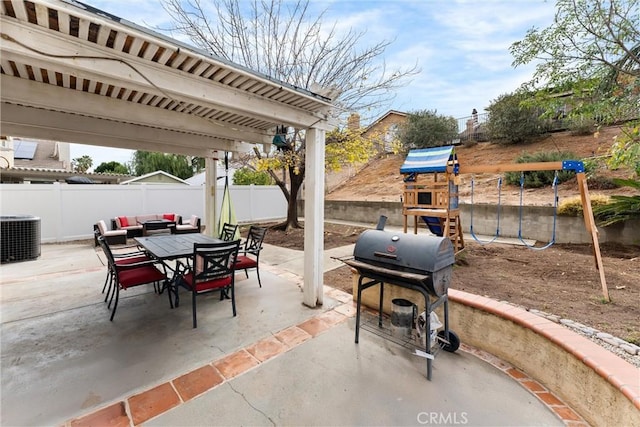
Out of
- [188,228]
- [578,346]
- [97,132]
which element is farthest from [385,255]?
[188,228]

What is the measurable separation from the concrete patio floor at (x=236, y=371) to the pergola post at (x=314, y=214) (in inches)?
Answer: 10.8

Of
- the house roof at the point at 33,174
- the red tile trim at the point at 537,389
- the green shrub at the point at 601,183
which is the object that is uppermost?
the house roof at the point at 33,174

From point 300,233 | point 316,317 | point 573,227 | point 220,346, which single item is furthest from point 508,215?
point 220,346

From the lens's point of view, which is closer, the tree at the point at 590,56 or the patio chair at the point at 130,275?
the patio chair at the point at 130,275

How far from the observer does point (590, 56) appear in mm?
5215

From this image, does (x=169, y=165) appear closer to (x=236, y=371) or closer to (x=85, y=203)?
(x=85, y=203)

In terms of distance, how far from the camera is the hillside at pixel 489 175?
861 centimetres

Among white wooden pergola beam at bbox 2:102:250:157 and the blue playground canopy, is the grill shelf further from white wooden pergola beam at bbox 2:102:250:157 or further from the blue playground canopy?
white wooden pergola beam at bbox 2:102:250:157

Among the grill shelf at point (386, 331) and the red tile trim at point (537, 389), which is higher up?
the grill shelf at point (386, 331)

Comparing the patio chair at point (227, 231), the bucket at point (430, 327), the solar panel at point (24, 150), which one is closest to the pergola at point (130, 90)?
the bucket at point (430, 327)

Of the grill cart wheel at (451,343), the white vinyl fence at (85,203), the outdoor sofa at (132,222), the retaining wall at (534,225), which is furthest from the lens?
the outdoor sofa at (132,222)

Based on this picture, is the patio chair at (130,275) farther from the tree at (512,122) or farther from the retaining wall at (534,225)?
the tree at (512,122)

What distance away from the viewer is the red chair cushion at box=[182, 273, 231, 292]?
10.1ft

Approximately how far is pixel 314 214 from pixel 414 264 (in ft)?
5.13
